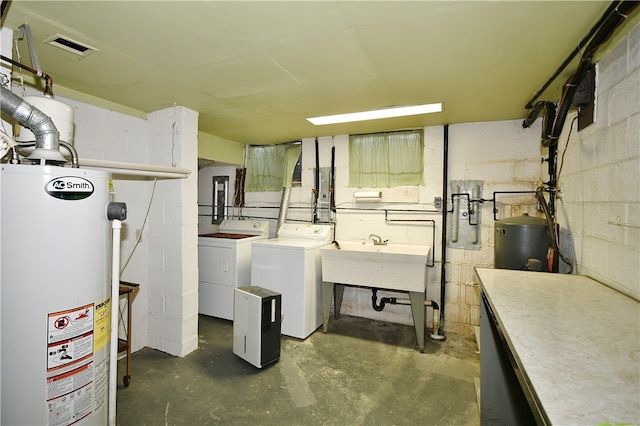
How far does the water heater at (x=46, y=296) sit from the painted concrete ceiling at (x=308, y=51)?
0.83 metres

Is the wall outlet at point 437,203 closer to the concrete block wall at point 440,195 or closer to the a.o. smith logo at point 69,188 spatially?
the concrete block wall at point 440,195

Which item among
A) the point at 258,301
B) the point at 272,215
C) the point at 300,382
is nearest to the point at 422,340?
the point at 300,382

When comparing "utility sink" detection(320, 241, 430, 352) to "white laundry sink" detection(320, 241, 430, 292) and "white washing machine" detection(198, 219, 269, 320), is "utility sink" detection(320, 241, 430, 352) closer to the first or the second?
"white laundry sink" detection(320, 241, 430, 292)

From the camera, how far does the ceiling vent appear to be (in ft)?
5.31

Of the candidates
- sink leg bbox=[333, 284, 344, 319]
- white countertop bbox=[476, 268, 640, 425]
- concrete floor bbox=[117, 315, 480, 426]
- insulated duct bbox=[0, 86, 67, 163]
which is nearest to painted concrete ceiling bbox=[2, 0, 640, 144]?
insulated duct bbox=[0, 86, 67, 163]

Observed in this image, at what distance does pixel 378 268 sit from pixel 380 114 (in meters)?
1.50

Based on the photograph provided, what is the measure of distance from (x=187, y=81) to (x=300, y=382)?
2.47 meters

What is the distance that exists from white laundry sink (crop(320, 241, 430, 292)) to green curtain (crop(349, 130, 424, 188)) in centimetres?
86

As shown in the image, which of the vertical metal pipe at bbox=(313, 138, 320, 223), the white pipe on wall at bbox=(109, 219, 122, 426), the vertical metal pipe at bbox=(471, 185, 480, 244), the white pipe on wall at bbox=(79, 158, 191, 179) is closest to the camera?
the white pipe on wall at bbox=(109, 219, 122, 426)

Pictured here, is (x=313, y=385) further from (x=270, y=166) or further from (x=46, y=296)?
(x=270, y=166)

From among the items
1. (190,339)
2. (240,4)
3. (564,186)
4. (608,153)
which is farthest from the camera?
(190,339)

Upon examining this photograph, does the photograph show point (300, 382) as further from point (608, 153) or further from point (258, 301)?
point (608, 153)

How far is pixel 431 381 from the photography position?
240 cm

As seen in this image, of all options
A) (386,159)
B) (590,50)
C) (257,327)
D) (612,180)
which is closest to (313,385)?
(257,327)
